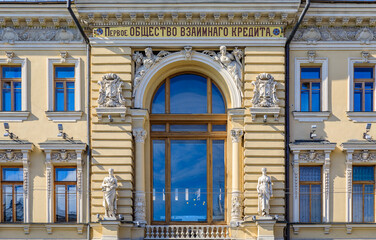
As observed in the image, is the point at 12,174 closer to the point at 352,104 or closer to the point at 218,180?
the point at 218,180

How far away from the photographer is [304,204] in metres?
29.1

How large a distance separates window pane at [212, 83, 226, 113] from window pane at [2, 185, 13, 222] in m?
7.92

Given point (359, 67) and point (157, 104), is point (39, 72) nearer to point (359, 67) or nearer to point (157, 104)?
point (157, 104)

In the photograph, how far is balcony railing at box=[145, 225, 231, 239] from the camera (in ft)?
94.4

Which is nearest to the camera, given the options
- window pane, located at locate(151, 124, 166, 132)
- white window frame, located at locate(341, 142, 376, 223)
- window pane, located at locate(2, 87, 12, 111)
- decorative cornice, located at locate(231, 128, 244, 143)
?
white window frame, located at locate(341, 142, 376, 223)

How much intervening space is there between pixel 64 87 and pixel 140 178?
435 centimetres

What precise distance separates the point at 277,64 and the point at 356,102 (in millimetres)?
3285

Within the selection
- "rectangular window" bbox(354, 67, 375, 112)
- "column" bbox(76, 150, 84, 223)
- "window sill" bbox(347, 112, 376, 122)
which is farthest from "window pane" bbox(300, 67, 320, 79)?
"column" bbox(76, 150, 84, 223)

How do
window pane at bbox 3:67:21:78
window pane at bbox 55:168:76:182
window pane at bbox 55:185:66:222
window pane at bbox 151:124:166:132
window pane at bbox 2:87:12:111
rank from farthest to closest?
window pane at bbox 151:124:166:132 → window pane at bbox 3:67:21:78 → window pane at bbox 2:87:12:111 → window pane at bbox 55:168:76:182 → window pane at bbox 55:185:66:222

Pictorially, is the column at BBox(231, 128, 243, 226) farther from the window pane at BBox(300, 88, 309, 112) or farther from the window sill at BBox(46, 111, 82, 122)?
the window sill at BBox(46, 111, 82, 122)

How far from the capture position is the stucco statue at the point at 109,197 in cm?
2784

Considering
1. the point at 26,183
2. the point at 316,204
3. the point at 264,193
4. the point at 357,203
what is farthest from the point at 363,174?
the point at 26,183

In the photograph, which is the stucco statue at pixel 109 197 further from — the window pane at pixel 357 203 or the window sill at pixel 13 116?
the window pane at pixel 357 203

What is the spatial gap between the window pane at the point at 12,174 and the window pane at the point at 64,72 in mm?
3695
